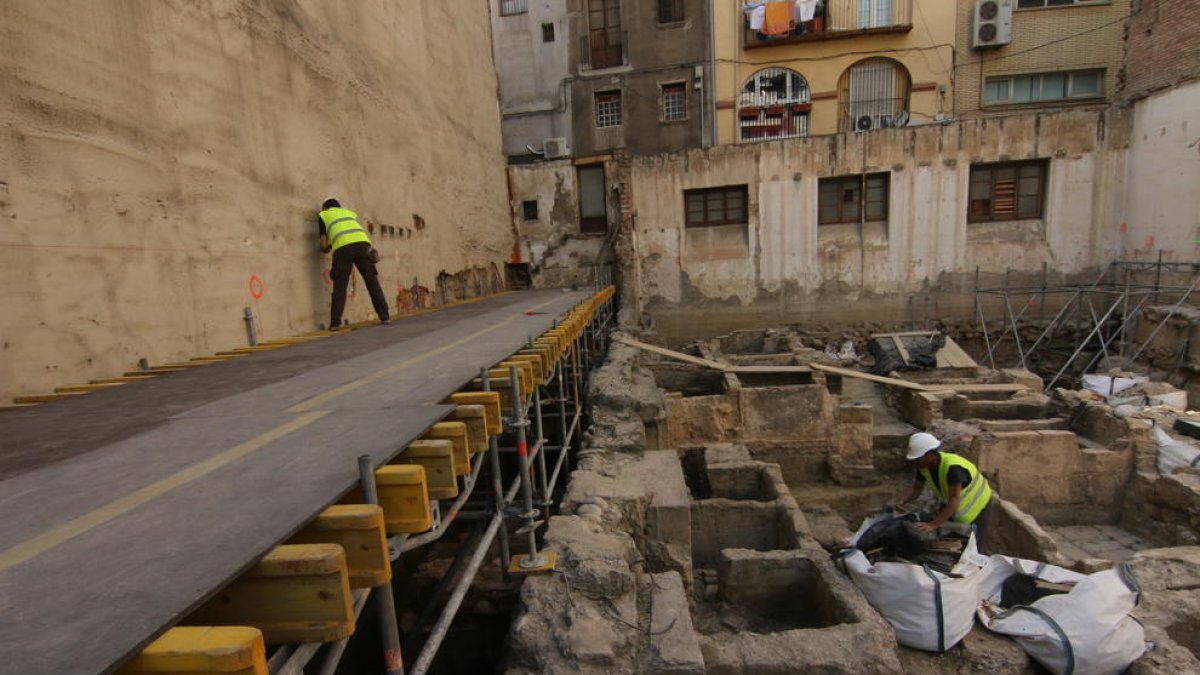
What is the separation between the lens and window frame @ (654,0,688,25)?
21531mm

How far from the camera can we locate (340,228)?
313 inches

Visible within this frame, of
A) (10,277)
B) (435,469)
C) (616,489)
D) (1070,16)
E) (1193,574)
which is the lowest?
(1193,574)

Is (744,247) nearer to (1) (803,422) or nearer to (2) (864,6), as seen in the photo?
(1) (803,422)

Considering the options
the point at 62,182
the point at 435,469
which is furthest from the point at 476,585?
the point at 62,182

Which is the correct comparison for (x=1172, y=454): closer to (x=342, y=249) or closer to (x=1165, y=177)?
(x=1165, y=177)

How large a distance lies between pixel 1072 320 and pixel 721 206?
32.7ft

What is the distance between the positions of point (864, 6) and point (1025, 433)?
17.3 meters

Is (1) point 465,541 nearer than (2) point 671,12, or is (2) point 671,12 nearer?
(1) point 465,541

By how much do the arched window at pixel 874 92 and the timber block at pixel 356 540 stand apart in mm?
22850

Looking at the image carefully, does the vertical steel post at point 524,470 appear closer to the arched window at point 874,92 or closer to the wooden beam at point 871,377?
the wooden beam at point 871,377

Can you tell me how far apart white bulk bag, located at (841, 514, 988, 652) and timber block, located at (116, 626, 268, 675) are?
4.80 meters

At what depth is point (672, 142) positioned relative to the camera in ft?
73.8

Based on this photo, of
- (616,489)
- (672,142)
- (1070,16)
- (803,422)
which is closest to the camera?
(616,489)

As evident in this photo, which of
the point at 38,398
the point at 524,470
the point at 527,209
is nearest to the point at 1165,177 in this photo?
the point at 527,209
